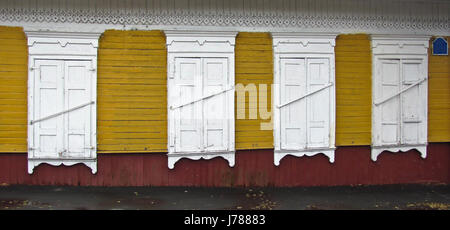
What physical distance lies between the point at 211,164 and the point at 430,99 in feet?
17.1

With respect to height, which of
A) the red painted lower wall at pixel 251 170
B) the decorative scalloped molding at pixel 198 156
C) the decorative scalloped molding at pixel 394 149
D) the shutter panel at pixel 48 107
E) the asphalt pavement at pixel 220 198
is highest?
the shutter panel at pixel 48 107

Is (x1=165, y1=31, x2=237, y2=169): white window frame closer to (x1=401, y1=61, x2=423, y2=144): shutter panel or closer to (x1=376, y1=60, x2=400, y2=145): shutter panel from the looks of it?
(x1=376, y1=60, x2=400, y2=145): shutter panel

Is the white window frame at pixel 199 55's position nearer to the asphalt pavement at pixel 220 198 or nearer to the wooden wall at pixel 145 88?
the wooden wall at pixel 145 88

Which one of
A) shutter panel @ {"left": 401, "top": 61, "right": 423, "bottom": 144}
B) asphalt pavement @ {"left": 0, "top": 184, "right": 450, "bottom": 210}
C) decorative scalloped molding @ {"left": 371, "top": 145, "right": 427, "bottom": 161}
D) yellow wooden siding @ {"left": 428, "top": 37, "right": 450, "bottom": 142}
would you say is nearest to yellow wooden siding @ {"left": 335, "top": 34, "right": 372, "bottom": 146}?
decorative scalloped molding @ {"left": 371, "top": 145, "right": 427, "bottom": 161}

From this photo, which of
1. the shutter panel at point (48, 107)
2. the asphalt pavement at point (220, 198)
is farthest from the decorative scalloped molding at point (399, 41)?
the shutter panel at point (48, 107)

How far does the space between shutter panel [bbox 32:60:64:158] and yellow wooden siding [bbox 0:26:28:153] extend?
27 centimetres

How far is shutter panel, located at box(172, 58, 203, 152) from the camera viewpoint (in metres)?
8.67

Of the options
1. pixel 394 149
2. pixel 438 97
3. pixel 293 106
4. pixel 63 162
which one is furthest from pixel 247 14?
pixel 63 162

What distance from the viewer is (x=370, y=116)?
368 inches

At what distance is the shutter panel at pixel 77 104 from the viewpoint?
8.46 metres

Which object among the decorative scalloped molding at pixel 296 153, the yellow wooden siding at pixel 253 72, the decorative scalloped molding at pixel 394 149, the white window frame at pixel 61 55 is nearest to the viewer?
the white window frame at pixel 61 55

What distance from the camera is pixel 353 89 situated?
30.5ft

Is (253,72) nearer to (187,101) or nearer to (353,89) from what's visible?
(187,101)

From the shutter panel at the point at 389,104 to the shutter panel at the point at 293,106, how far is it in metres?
1.81
